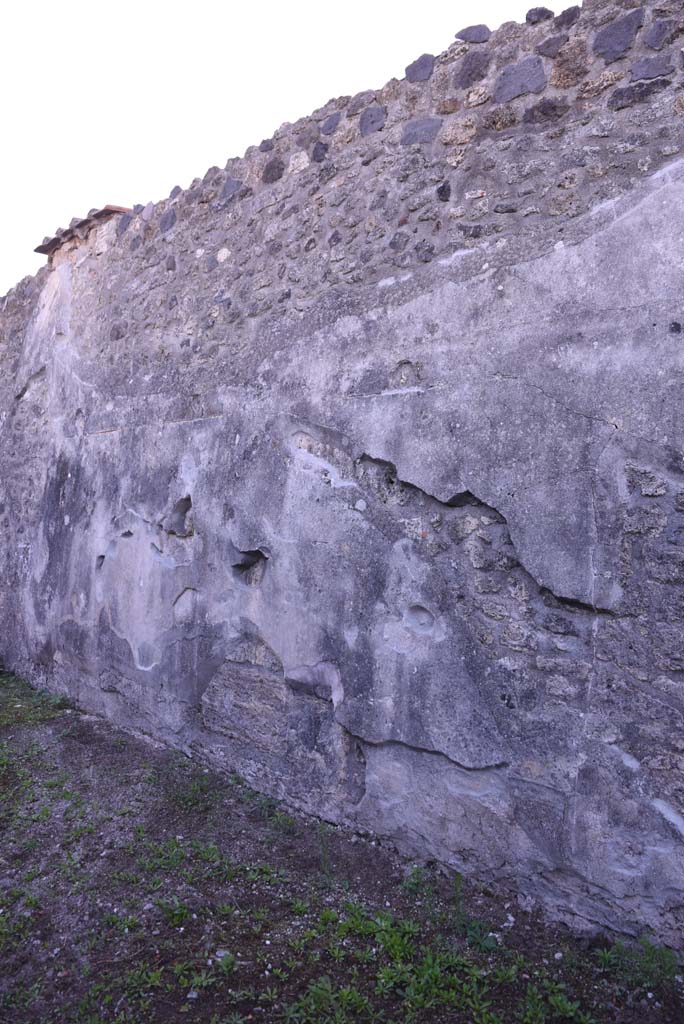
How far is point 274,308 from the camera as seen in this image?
360 cm

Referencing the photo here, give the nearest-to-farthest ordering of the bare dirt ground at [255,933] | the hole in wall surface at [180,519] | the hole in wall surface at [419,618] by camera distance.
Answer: the bare dirt ground at [255,933] → the hole in wall surface at [419,618] → the hole in wall surface at [180,519]

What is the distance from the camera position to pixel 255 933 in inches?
98.0

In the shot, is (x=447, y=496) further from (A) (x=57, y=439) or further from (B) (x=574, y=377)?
(A) (x=57, y=439)

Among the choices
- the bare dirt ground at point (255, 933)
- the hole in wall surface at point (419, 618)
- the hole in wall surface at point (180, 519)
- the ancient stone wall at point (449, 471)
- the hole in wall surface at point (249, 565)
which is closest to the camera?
the bare dirt ground at point (255, 933)

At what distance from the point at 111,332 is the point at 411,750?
10.4 feet

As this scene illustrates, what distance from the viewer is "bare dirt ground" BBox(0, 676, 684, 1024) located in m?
2.12

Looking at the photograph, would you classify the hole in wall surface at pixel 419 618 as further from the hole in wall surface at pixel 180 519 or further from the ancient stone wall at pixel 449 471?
the hole in wall surface at pixel 180 519

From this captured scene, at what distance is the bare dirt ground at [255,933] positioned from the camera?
2125 mm

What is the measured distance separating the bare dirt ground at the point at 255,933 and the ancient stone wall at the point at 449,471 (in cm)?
16

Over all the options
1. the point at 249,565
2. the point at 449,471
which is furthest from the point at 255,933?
the point at 449,471

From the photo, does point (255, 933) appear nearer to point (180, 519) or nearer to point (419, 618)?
point (419, 618)

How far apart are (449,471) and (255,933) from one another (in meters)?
1.65

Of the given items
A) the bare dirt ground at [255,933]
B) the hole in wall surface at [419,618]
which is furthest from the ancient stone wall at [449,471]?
the bare dirt ground at [255,933]

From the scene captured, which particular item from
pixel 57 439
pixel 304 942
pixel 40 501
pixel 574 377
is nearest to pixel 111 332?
pixel 57 439
